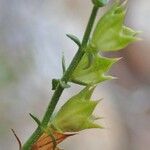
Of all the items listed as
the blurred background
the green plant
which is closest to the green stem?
the green plant

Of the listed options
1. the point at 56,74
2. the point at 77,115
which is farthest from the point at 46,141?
the point at 56,74

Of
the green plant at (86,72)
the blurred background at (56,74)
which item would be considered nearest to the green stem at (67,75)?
the green plant at (86,72)

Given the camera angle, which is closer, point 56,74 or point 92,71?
point 92,71

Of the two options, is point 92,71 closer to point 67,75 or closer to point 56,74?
point 67,75

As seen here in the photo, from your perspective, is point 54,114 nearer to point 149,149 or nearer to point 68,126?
point 68,126

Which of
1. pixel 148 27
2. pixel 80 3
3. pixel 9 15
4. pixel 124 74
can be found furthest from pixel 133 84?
pixel 9 15

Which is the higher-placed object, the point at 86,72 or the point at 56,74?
the point at 86,72

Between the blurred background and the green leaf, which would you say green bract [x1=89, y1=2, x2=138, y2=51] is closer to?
the green leaf
